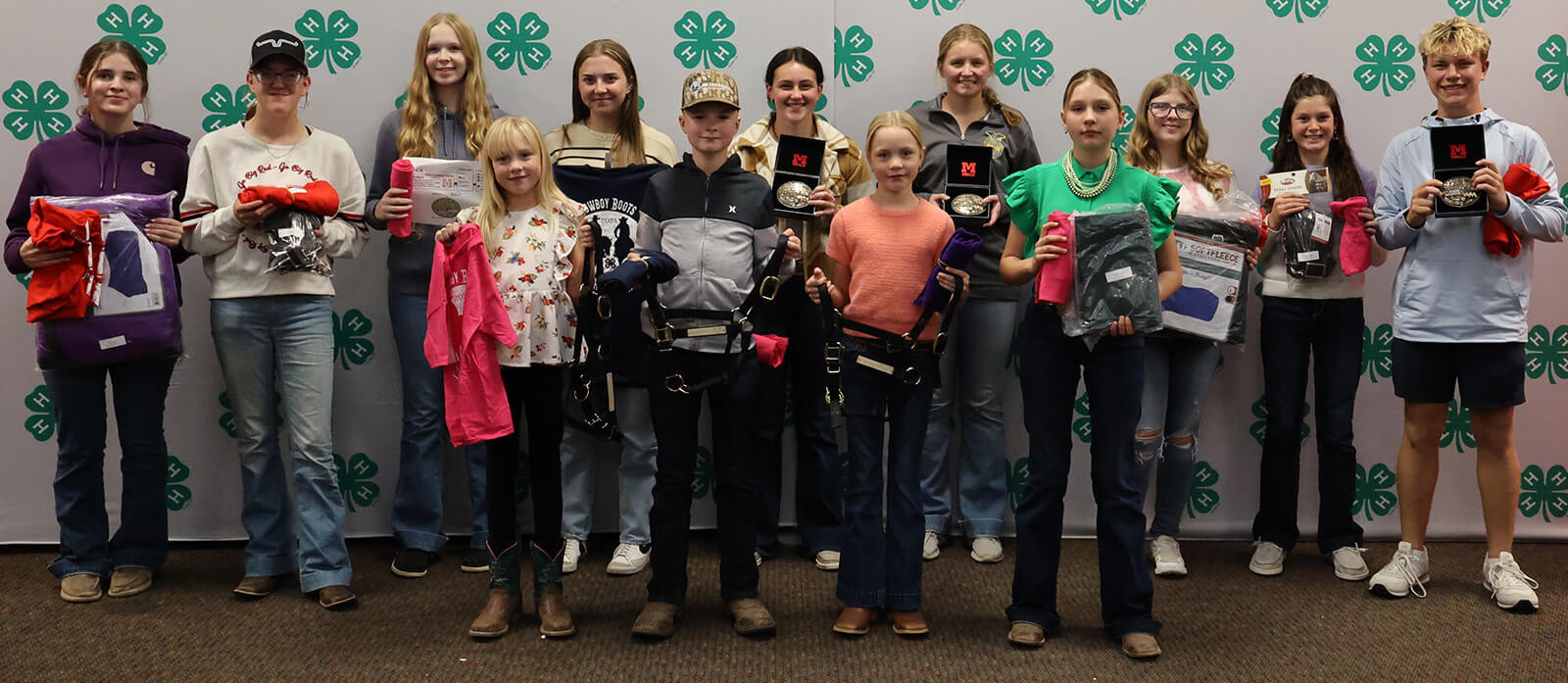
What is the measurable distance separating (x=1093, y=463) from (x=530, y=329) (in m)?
1.58

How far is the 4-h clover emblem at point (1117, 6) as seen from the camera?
4.35 m

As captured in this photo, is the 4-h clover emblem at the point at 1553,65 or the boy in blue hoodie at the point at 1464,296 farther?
the 4-h clover emblem at the point at 1553,65

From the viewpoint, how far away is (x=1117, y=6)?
4.36m

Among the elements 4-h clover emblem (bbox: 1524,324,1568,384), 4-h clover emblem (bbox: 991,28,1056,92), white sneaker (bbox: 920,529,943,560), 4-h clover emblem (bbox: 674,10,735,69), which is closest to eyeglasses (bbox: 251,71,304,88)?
4-h clover emblem (bbox: 674,10,735,69)

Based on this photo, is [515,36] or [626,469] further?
[515,36]

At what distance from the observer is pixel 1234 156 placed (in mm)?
4422

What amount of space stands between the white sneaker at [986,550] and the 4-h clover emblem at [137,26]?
3378mm

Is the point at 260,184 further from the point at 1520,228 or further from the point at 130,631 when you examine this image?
the point at 1520,228

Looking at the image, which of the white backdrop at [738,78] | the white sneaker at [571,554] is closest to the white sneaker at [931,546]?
the white backdrop at [738,78]

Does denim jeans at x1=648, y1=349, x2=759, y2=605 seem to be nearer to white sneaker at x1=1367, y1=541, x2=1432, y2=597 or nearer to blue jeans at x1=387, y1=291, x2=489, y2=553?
blue jeans at x1=387, y1=291, x2=489, y2=553

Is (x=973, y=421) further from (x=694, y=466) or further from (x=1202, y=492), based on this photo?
(x=694, y=466)

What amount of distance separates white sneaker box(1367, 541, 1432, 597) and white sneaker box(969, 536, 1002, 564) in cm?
119

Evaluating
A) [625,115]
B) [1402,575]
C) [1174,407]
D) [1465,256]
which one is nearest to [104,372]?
A: [625,115]

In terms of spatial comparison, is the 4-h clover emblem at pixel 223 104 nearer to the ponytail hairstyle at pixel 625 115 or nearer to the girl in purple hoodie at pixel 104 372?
the girl in purple hoodie at pixel 104 372
